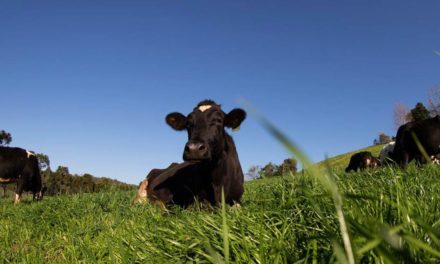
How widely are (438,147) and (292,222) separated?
51.9 ft

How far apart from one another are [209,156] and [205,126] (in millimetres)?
876

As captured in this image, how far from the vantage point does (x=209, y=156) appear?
729 centimetres

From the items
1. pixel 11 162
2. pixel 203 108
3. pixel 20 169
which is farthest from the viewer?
pixel 20 169

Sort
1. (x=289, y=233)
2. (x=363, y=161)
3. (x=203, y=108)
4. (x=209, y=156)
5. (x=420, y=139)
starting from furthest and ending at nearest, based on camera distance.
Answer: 1. (x=363, y=161)
2. (x=420, y=139)
3. (x=203, y=108)
4. (x=209, y=156)
5. (x=289, y=233)

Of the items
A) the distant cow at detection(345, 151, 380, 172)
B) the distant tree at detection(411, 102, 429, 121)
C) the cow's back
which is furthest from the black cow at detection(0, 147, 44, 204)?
the distant tree at detection(411, 102, 429, 121)

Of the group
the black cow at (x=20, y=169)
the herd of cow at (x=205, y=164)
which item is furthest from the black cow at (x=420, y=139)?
the black cow at (x=20, y=169)

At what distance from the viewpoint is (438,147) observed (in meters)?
16.9

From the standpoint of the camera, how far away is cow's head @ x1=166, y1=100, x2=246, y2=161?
7.20m

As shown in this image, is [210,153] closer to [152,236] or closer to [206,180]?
[206,180]

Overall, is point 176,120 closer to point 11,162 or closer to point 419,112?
point 11,162

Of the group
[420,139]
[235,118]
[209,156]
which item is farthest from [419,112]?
[209,156]

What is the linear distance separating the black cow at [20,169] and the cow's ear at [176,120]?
1579 cm

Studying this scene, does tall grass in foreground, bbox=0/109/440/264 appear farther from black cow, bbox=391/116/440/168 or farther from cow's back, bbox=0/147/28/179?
cow's back, bbox=0/147/28/179

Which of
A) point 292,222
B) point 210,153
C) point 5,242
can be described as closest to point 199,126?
point 210,153
